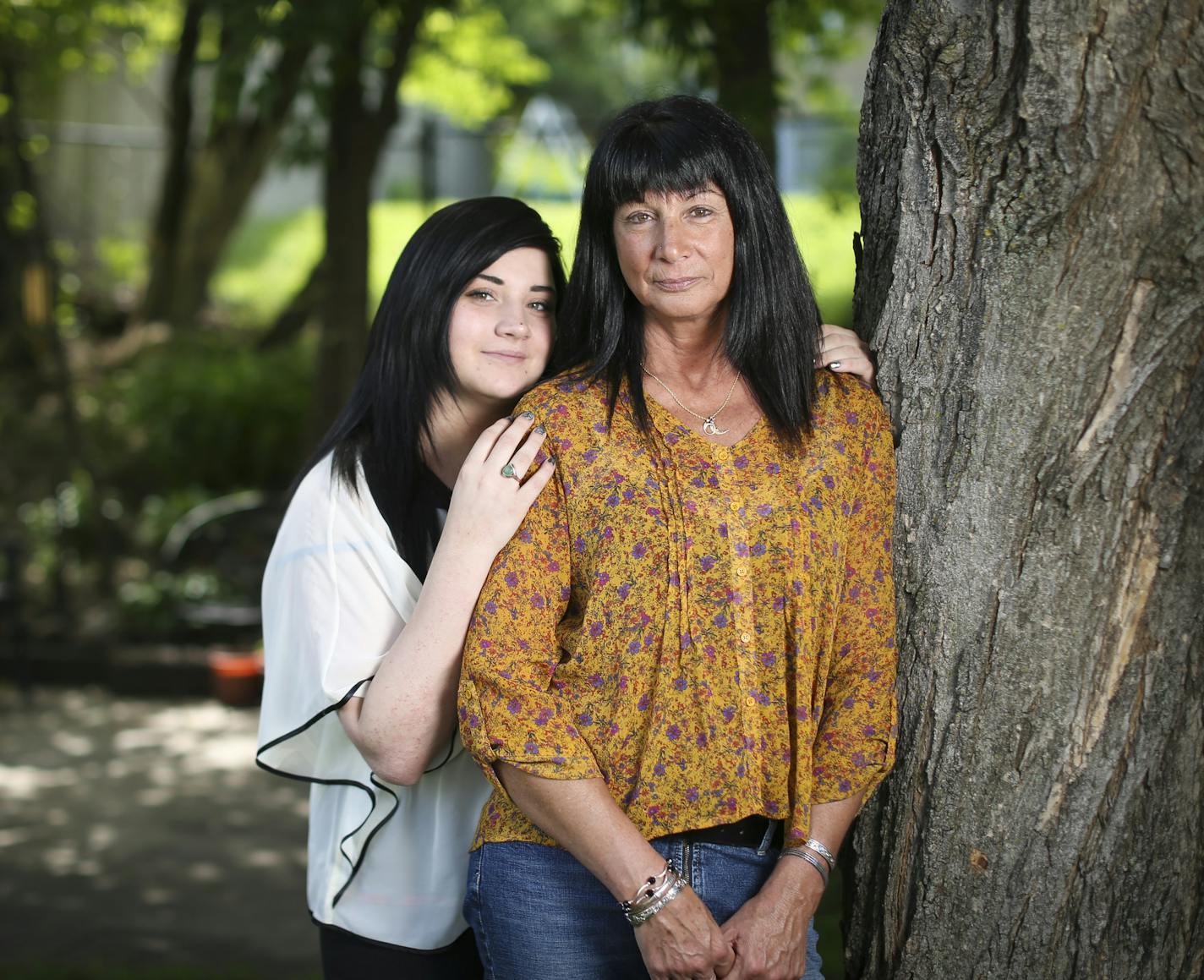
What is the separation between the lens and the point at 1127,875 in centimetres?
222


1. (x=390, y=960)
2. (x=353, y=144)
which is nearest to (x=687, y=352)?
(x=390, y=960)

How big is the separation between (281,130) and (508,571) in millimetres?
9806

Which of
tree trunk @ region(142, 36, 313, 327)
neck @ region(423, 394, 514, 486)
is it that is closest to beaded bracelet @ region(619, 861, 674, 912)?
neck @ region(423, 394, 514, 486)

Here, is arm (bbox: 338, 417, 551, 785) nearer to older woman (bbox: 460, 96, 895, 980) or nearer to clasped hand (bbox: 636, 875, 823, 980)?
older woman (bbox: 460, 96, 895, 980)

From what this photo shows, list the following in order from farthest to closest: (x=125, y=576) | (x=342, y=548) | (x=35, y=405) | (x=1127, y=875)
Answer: (x=35, y=405), (x=125, y=576), (x=342, y=548), (x=1127, y=875)

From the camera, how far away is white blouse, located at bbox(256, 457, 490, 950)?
2391mm

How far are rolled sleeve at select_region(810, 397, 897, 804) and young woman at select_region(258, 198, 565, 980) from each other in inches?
25.5

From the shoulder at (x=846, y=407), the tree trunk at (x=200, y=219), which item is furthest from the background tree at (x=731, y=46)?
the tree trunk at (x=200, y=219)

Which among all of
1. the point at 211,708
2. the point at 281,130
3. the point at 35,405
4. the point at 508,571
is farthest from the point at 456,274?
the point at 35,405

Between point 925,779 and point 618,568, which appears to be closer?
point 618,568

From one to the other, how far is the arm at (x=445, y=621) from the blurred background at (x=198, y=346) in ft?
2.38

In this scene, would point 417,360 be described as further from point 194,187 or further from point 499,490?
point 194,187

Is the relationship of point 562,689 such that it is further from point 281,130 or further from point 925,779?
point 281,130

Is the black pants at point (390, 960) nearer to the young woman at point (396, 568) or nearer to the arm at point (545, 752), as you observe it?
the young woman at point (396, 568)
